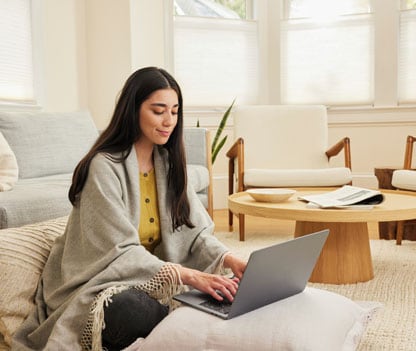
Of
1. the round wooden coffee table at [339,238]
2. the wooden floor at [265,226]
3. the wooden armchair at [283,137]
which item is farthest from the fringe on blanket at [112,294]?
the wooden armchair at [283,137]

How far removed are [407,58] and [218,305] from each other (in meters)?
4.30

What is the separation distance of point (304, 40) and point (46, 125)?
2.89 m

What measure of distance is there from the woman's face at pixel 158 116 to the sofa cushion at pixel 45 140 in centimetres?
164

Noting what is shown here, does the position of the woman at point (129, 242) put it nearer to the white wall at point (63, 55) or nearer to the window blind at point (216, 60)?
the white wall at point (63, 55)

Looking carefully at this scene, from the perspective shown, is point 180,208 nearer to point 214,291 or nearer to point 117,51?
point 214,291

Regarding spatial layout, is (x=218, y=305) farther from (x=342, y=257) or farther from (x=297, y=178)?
(x=297, y=178)

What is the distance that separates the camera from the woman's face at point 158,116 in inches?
63.0

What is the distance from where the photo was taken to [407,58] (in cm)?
511

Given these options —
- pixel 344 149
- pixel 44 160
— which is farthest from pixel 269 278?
pixel 344 149

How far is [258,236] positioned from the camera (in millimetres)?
3904

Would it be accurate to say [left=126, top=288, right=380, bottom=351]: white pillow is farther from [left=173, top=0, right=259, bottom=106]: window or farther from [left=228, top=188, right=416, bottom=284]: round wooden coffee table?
[left=173, top=0, right=259, bottom=106]: window

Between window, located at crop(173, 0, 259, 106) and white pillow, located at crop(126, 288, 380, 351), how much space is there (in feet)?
12.9

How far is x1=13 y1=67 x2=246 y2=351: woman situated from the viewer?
143 centimetres

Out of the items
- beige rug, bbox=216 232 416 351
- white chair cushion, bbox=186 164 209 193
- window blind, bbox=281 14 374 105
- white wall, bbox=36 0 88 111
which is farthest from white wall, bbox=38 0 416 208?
beige rug, bbox=216 232 416 351
